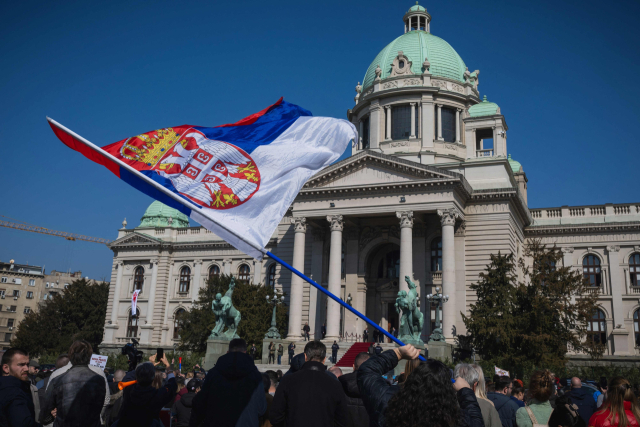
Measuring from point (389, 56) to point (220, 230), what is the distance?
49.9m

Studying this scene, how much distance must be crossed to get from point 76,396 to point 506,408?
→ 499cm

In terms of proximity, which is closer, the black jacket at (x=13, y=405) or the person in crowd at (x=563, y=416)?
the black jacket at (x=13, y=405)

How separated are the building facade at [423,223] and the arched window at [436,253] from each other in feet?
0.27

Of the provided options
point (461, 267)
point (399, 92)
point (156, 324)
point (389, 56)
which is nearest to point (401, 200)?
point (461, 267)

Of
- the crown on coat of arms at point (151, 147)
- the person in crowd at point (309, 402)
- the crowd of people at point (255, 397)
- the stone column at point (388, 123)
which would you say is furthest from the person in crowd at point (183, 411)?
the stone column at point (388, 123)

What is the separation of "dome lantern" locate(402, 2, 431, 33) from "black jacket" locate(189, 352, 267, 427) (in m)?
56.8

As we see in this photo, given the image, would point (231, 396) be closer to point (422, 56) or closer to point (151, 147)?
point (151, 147)

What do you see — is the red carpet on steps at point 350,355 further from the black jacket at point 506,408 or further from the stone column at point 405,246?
the black jacket at point 506,408

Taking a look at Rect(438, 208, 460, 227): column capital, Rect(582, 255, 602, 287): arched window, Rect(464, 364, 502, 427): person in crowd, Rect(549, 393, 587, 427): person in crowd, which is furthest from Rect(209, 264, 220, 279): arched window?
Rect(464, 364, 502, 427): person in crowd

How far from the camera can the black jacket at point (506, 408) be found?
7.08 metres

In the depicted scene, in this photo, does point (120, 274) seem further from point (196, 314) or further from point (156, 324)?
point (196, 314)

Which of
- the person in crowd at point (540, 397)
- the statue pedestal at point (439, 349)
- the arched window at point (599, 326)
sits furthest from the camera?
the arched window at point (599, 326)

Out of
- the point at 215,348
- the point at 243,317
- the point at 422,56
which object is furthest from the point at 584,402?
the point at 422,56

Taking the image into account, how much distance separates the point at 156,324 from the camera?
54.3 m
